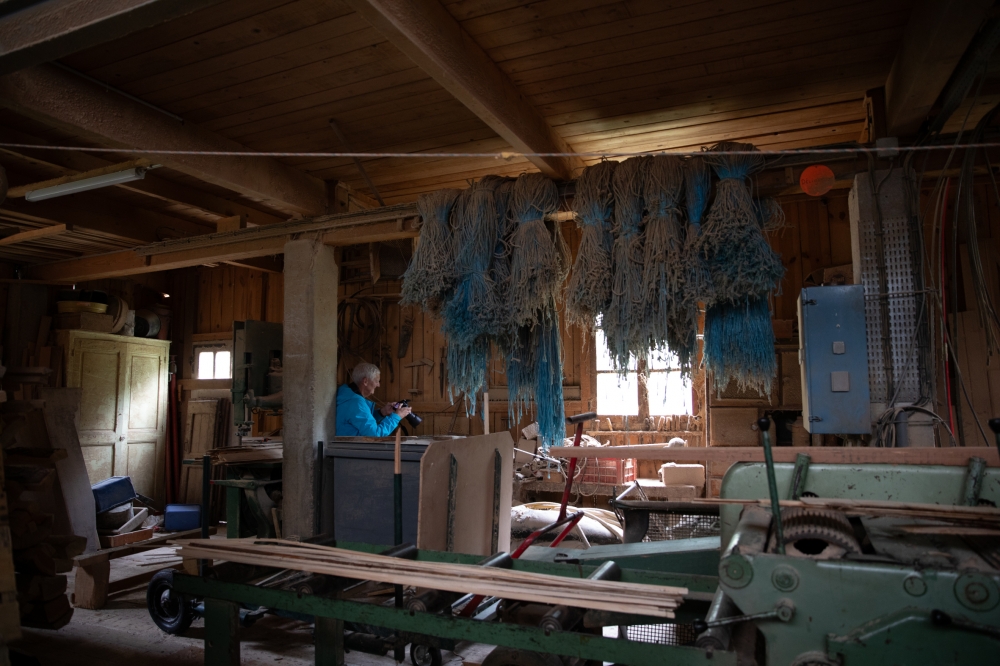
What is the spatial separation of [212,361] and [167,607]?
459cm

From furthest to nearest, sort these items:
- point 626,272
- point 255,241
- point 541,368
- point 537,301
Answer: point 255,241 → point 541,368 → point 537,301 → point 626,272

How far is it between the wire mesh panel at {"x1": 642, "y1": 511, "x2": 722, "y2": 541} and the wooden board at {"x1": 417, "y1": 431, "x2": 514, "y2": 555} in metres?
0.88

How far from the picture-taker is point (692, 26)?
2789 millimetres

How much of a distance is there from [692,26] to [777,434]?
358cm

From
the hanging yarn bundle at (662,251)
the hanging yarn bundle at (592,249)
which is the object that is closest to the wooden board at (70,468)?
the hanging yarn bundle at (592,249)

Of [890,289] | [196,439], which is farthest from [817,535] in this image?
[196,439]

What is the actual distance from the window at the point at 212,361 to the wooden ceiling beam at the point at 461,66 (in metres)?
5.81

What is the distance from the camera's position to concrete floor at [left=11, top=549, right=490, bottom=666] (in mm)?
3582

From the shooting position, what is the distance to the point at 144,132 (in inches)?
139

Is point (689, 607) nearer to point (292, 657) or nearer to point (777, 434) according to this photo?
point (292, 657)

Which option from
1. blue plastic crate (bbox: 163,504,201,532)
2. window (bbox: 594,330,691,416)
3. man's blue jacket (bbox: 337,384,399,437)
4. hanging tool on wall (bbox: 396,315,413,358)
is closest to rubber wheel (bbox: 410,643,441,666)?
man's blue jacket (bbox: 337,384,399,437)

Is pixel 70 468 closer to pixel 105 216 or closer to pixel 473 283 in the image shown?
pixel 105 216

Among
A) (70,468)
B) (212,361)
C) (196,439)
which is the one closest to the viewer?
(70,468)

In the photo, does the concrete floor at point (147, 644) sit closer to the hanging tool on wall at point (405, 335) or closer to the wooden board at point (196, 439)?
the hanging tool on wall at point (405, 335)
